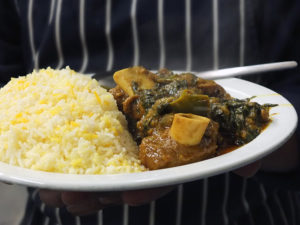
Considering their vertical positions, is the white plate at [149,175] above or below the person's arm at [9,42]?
below

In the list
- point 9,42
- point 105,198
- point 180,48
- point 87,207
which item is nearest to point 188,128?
point 105,198

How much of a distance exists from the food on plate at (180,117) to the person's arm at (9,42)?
1.34 m

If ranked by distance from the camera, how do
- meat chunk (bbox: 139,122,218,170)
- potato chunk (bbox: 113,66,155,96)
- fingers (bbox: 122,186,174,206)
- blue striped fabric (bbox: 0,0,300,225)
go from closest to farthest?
fingers (bbox: 122,186,174,206) < meat chunk (bbox: 139,122,218,170) < potato chunk (bbox: 113,66,155,96) < blue striped fabric (bbox: 0,0,300,225)

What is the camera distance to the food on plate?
56.0 inches

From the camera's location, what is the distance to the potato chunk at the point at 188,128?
1.36m

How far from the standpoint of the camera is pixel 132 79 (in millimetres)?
1856

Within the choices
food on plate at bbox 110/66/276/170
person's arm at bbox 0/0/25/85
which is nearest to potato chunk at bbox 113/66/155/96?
food on plate at bbox 110/66/276/170

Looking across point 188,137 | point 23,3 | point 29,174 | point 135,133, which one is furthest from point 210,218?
point 23,3

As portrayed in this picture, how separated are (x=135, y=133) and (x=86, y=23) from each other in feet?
3.92

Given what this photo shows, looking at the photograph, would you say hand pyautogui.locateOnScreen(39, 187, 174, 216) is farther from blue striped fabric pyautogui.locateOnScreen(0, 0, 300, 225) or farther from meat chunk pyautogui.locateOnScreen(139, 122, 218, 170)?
blue striped fabric pyautogui.locateOnScreen(0, 0, 300, 225)

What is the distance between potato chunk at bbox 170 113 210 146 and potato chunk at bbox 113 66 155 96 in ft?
1.58

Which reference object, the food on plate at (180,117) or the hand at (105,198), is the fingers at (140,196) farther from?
the food on plate at (180,117)

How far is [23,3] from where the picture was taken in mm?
2736

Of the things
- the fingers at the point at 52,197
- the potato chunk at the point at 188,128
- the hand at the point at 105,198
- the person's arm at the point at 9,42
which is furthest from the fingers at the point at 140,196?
the person's arm at the point at 9,42
